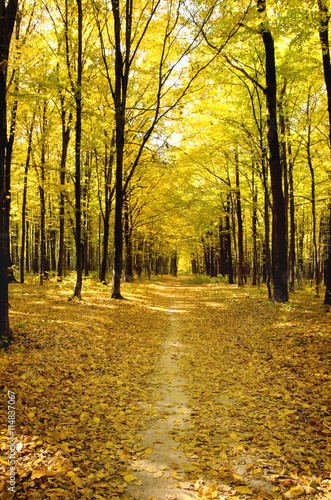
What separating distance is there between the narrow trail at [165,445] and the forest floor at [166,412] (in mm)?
16

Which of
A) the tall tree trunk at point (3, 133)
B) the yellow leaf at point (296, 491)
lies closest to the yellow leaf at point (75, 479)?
the yellow leaf at point (296, 491)

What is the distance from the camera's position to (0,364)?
4.64 metres

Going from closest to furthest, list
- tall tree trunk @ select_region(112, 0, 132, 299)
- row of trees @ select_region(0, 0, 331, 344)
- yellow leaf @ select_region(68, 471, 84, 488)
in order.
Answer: yellow leaf @ select_region(68, 471, 84, 488)
row of trees @ select_region(0, 0, 331, 344)
tall tree trunk @ select_region(112, 0, 132, 299)

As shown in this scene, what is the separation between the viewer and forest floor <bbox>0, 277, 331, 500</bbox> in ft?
9.64

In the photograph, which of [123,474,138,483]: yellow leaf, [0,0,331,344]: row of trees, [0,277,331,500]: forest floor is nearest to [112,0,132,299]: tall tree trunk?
[0,0,331,344]: row of trees

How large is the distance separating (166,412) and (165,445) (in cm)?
81

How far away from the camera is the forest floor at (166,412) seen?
294cm

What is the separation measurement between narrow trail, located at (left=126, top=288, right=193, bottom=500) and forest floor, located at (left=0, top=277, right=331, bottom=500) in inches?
0.6

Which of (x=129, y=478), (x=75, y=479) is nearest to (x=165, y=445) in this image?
(x=129, y=478)

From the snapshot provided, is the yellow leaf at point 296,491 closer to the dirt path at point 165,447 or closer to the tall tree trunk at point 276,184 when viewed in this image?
the dirt path at point 165,447

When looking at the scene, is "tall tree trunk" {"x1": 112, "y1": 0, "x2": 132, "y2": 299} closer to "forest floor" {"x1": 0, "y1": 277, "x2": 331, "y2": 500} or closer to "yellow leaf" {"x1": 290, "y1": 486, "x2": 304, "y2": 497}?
"forest floor" {"x1": 0, "y1": 277, "x2": 331, "y2": 500}

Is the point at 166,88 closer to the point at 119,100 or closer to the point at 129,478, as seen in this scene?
the point at 119,100

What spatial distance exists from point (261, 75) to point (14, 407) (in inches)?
582

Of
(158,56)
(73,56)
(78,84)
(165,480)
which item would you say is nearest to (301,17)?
(158,56)
